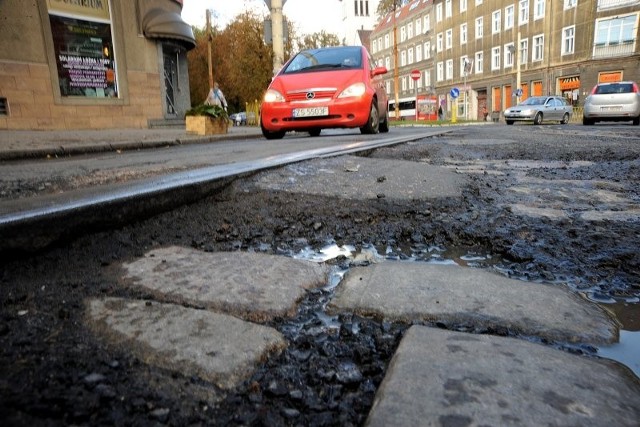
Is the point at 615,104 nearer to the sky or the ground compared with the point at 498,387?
nearer to the sky

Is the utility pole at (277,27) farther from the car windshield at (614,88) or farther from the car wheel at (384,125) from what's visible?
the car windshield at (614,88)

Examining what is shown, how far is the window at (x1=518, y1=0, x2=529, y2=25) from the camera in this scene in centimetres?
3603

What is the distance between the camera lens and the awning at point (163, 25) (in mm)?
12711

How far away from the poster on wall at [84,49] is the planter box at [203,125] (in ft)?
12.4

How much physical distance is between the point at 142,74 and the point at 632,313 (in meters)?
13.7

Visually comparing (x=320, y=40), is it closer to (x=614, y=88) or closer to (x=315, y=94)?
(x=614, y=88)

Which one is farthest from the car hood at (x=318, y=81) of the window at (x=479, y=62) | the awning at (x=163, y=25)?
the window at (x=479, y=62)

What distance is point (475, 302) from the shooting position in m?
1.14

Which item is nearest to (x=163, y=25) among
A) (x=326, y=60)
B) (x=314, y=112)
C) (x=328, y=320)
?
(x=326, y=60)

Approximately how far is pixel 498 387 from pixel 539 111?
23.7 metres

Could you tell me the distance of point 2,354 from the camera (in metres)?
0.84

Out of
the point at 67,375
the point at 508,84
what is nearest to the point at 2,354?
the point at 67,375

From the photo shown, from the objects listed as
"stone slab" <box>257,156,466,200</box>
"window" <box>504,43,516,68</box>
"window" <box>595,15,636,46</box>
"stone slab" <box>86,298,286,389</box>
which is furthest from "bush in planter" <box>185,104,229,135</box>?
"window" <box>504,43,516,68</box>

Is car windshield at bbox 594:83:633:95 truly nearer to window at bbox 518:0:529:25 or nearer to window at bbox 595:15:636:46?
window at bbox 595:15:636:46
